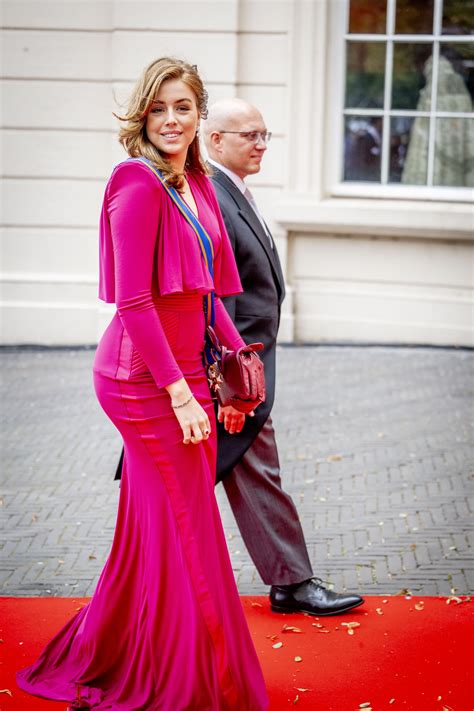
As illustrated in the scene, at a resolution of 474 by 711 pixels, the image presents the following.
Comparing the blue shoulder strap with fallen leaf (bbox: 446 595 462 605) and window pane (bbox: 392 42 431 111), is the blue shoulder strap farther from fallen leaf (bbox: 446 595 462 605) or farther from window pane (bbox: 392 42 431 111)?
window pane (bbox: 392 42 431 111)

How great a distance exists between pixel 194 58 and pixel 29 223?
2254 millimetres

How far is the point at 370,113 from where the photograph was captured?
10336mm

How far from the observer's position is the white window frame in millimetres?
10047

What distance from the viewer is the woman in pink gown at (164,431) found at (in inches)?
129

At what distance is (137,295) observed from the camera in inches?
127

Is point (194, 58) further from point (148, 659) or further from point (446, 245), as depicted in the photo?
point (148, 659)

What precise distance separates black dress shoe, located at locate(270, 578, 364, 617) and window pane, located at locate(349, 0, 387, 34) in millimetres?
6908

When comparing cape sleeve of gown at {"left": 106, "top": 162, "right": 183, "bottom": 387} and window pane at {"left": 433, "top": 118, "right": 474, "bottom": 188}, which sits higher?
window pane at {"left": 433, "top": 118, "right": 474, "bottom": 188}

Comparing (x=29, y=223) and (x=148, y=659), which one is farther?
(x=29, y=223)

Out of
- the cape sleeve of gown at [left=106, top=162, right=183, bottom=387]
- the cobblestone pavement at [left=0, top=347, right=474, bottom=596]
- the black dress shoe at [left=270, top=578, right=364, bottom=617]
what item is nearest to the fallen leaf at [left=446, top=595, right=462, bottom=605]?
the cobblestone pavement at [left=0, top=347, right=474, bottom=596]

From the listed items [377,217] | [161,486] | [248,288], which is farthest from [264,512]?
[377,217]

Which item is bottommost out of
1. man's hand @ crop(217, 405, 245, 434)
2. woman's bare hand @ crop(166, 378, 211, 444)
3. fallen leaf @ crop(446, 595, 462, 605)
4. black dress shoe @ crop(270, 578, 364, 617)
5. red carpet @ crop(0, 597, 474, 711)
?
red carpet @ crop(0, 597, 474, 711)

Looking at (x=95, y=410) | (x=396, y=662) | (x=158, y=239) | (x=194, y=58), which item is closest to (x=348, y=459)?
(x=95, y=410)

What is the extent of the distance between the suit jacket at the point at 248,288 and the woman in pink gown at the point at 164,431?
63cm
